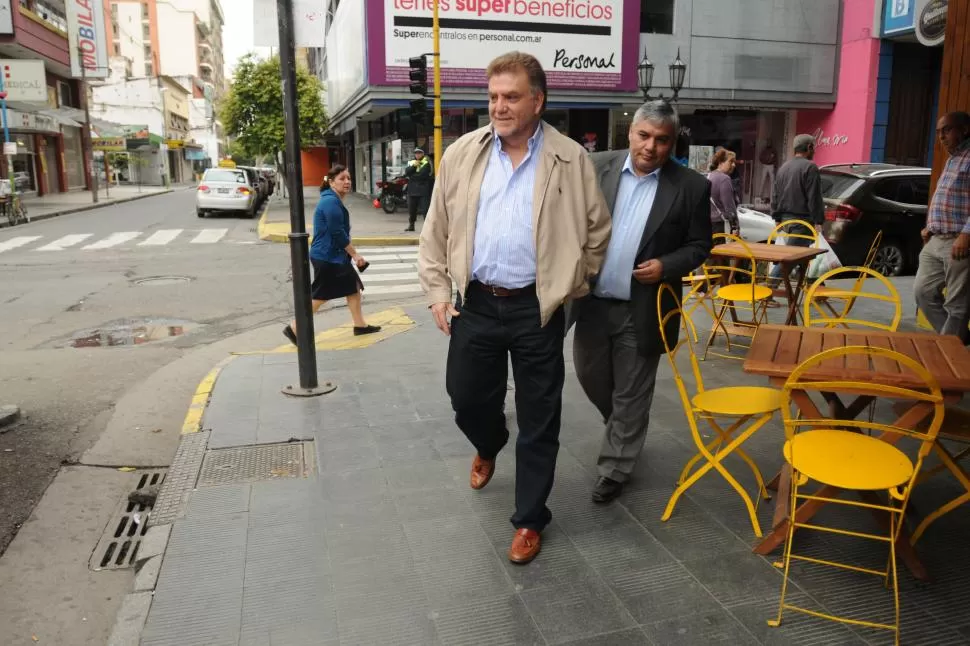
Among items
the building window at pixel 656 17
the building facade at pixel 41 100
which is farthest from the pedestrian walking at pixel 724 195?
the building facade at pixel 41 100

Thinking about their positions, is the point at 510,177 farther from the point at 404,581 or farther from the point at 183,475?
the point at 183,475

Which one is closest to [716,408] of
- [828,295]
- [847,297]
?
[847,297]

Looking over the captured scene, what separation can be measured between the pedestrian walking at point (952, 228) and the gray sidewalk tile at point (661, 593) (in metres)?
3.53

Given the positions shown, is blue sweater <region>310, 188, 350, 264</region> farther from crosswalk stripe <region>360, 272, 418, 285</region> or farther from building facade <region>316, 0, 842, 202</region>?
building facade <region>316, 0, 842, 202</region>

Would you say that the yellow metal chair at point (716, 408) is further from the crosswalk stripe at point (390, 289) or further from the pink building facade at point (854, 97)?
the pink building facade at point (854, 97)

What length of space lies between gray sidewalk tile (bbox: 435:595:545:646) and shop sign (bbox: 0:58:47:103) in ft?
97.9

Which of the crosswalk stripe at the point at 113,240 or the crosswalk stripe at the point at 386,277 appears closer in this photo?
the crosswalk stripe at the point at 386,277

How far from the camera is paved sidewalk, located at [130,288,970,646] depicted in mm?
2686

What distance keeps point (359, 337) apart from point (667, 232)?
4453 mm

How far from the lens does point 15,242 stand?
1645cm

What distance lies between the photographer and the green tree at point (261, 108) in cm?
2600

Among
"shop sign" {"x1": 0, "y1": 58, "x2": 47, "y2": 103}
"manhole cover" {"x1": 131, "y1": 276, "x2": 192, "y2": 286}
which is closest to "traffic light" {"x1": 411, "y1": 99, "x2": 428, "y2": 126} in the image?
"manhole cover" {"x1": 131, "y1": 276, "x2": 192, "y2": 286}

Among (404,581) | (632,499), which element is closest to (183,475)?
(404,581)

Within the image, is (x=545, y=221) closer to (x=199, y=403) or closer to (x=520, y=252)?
(x=520, y=252)
